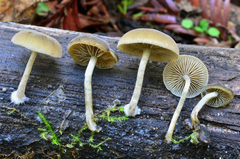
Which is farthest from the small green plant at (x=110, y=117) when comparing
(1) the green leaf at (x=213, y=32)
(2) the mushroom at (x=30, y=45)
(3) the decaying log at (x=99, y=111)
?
(1) the green leaf at (x=213, y=32)

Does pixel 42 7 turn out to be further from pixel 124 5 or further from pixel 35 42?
pixel 35 42

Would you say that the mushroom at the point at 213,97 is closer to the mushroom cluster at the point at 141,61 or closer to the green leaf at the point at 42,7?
the mushroom cluster at the point at 141,61

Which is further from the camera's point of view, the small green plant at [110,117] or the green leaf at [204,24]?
the green leaf at [204,24]

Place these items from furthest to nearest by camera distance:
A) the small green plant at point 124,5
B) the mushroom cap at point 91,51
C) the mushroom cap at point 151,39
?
the small green plant at point 124,5 < the mushroom cap at point 91,51 < the mushroom cap at point 151,39

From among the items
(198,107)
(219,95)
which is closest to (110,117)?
(198,107)

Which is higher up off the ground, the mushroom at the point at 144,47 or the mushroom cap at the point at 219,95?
the mushroom at the point at 144,47
